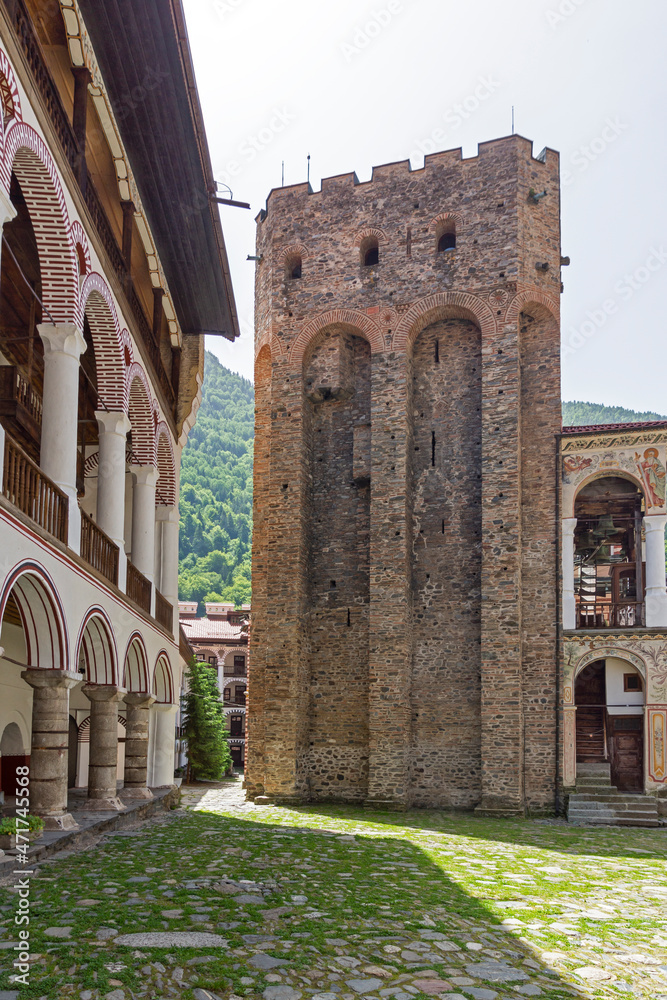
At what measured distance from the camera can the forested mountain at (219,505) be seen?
238 feet

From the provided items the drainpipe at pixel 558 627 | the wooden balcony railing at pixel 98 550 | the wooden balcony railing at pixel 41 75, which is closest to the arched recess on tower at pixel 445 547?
the drainpipe at pixel 558 627

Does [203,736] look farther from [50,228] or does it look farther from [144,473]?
[50,228]

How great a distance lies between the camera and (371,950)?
18.5 feet

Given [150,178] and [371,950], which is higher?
[150,178]

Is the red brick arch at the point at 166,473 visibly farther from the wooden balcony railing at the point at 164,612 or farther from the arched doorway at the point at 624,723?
the arched doorway at the point at 624,723

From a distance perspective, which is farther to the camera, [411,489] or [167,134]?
[411,489]

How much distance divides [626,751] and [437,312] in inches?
415

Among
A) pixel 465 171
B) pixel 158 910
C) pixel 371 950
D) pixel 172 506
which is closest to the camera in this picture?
pixel 371 950

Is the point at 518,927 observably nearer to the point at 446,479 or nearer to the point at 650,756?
the point at 650,756

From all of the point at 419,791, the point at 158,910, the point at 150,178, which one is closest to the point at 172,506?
the point at 150,178

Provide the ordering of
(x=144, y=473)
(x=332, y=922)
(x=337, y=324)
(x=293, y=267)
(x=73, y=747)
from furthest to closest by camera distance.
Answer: (x=293, y=267), (x=337, y=324), (x=73, y=747), (x=144, y=473), (x=332, y=922)

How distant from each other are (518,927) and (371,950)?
1.56 m

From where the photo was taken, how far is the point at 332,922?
638cm

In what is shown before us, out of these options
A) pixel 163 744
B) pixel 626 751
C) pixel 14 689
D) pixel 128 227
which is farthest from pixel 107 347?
pixel 626 751
